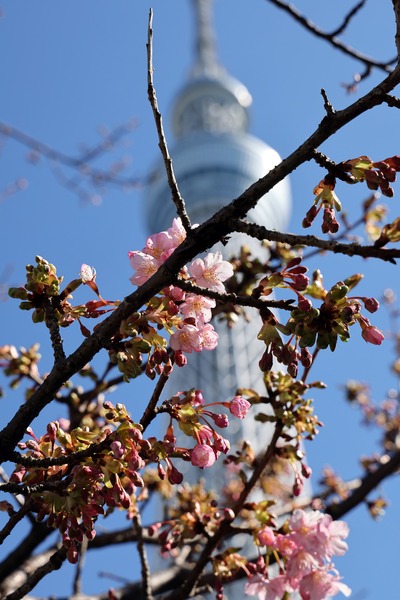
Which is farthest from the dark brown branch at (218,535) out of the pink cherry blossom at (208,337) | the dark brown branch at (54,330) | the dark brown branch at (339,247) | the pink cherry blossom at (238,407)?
the dark brown branch at (339,247)

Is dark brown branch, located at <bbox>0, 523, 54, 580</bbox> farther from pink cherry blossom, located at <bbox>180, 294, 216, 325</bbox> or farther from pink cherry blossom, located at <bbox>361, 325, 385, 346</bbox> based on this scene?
pink cherry blossom, located at <bbox>361, 325, 385, 346</bbox>

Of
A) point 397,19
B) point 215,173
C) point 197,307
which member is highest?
point 215,173

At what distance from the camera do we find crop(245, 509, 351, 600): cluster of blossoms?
188cm

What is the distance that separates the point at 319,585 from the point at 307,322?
1.01 m

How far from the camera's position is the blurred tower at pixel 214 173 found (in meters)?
39.6

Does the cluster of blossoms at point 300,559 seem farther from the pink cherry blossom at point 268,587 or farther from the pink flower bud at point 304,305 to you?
the pink flower bud at point 304,305

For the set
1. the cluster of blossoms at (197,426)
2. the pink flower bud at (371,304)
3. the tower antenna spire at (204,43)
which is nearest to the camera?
the pink flower bud at (371,304)

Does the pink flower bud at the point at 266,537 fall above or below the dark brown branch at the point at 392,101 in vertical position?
below

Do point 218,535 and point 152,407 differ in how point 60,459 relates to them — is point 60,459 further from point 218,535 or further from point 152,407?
point 218,535

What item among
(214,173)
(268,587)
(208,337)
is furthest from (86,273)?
(214,173)

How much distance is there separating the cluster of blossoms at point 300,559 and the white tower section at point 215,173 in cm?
3292

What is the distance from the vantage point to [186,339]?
1.39 m

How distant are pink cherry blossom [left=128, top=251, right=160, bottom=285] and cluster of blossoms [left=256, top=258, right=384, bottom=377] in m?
0.26

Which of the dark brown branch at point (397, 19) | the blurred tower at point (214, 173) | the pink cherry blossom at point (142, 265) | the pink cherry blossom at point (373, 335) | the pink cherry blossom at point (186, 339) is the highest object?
the blurred tower at point (214, 173)
